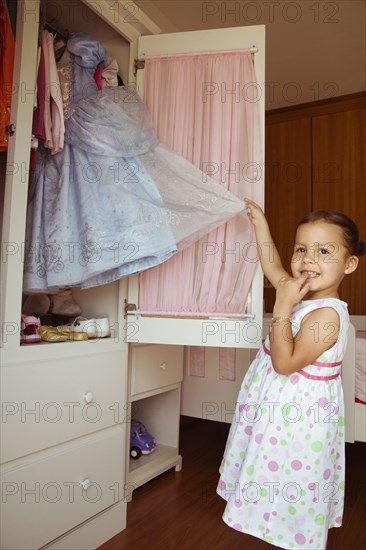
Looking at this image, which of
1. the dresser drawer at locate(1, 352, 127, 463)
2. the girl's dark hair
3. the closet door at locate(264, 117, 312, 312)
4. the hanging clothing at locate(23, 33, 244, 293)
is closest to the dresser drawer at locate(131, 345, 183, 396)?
the dresser drawer at locate(1, 352, 127, 463)

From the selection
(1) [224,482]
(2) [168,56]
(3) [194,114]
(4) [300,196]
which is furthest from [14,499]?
(4) [300,196]

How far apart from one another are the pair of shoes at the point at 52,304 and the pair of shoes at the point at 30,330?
0.26 meters

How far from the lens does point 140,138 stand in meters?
1.44

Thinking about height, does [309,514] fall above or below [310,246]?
below

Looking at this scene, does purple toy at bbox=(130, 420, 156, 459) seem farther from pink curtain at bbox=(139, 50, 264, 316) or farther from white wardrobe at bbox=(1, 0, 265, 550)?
pink curtain at bbox=(139, 50, 264, 316)

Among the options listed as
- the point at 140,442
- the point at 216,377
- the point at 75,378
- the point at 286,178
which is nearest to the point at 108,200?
the point at 75,378

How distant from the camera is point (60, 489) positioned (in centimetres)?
132

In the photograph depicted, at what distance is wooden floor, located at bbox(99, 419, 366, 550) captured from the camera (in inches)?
58.0

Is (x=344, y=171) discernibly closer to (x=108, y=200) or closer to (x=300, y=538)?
(x=108, y=200)

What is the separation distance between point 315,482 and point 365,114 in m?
2.76

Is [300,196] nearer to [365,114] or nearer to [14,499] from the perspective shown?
[365,114]

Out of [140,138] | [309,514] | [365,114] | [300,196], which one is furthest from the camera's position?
[300,196]

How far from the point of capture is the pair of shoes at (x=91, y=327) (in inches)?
59.3

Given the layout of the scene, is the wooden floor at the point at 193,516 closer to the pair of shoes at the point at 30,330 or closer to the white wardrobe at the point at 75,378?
the white wardrobe at the point at 75,378
